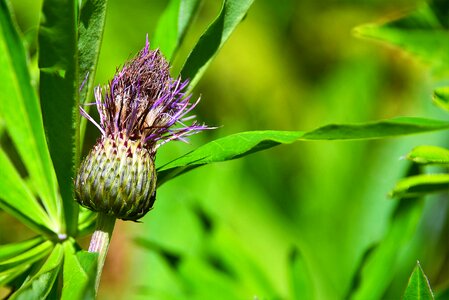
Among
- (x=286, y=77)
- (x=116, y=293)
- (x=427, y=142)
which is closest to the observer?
(x=427, y=142)

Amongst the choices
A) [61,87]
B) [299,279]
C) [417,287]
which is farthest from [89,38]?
[299,279]

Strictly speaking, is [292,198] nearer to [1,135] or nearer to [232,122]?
[232,122]

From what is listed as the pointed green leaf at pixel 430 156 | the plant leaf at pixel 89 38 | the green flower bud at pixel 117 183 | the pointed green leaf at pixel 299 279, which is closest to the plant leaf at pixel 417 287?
the pointed green leaf at pixel 430 156

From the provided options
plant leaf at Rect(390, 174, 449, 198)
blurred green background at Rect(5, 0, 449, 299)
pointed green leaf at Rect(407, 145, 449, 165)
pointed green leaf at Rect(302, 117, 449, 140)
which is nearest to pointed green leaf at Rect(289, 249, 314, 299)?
blurred green background at Rect(5, 0, 449, 299)

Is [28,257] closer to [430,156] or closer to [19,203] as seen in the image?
[19,203]

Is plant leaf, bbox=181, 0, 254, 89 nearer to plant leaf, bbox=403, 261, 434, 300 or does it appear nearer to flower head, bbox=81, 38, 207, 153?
flower head, bbox=81, 38, 207, 153

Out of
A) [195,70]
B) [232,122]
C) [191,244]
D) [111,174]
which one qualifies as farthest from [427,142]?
[111,174]
